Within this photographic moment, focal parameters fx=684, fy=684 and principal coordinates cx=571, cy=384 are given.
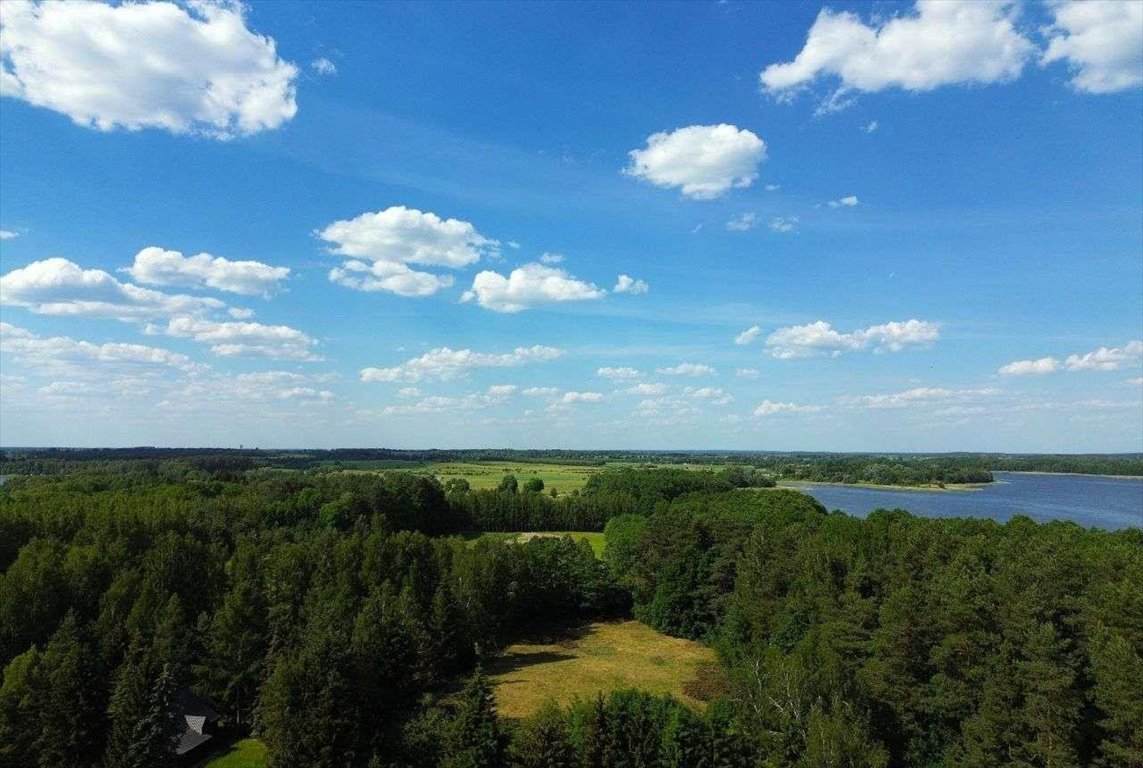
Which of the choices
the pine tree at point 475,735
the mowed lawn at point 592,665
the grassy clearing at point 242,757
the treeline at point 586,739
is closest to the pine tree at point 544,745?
the treeline at point 586,739

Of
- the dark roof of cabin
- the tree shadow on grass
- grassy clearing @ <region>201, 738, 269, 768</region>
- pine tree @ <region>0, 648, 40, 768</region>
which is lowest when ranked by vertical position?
the tree shadow on grass

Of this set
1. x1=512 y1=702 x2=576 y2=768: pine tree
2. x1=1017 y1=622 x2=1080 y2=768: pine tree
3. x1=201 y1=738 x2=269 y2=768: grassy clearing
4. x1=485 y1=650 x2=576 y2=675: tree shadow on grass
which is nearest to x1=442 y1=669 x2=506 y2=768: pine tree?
x1=512 y1=702 x2=576 y2=768: pine tree

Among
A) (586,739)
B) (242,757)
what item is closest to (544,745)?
(586,739)

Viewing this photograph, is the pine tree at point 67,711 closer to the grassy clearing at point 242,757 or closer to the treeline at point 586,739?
the grassy clearing at point 242,757

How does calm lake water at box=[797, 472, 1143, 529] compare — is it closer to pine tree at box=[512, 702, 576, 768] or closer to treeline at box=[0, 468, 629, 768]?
treeline at box=[0, 468, 629, 768]

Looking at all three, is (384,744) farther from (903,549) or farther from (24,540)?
(24,540)
